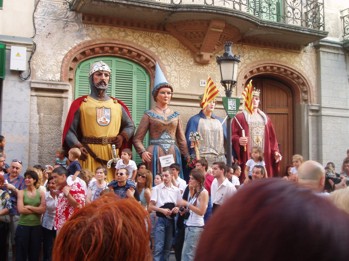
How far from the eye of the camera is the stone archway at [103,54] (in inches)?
433

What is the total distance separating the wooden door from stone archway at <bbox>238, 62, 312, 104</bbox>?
8.8 inches

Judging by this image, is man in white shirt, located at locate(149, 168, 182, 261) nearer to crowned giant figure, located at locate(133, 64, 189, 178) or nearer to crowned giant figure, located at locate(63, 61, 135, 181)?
crowned giant figure, located at locate(63, 61, 135, 181)

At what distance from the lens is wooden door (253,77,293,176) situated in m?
13.7

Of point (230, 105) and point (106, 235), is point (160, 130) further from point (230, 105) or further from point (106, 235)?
point (106, 235)

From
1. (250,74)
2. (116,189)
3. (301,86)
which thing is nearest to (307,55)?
(301,86)

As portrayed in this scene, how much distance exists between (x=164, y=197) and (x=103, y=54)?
5541 mm

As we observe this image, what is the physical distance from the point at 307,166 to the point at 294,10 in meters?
9.91

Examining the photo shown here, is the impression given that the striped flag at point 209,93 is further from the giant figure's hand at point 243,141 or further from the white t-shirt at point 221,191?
the white t-shirt at point 221,191

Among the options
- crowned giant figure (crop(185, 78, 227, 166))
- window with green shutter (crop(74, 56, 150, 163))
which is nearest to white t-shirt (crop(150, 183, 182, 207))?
crowned giant figure (crop(185, 78, 227, 166))

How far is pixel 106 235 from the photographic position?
1744mm

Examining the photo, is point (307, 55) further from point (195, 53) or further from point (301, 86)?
point (195, 53)

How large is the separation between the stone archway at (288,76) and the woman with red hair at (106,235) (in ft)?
37.7

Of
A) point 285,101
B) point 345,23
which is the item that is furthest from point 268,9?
point 285,101

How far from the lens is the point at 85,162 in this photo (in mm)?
9000
